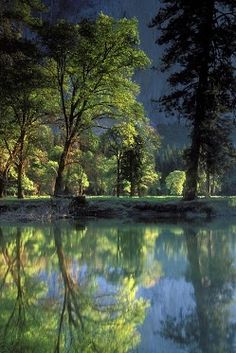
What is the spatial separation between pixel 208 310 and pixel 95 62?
800 inches

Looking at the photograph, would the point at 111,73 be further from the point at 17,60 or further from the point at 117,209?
the point at 117,209

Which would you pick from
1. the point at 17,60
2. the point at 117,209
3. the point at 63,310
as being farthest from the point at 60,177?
the point at 63,310

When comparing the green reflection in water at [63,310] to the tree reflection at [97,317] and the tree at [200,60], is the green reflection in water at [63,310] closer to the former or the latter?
the tree reflection at [97,317]

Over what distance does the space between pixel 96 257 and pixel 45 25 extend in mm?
18289

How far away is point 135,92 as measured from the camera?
1012 inches

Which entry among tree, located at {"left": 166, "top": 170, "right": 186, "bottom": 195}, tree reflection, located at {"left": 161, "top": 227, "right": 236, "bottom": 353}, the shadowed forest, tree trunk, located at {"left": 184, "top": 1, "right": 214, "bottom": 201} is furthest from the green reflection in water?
tree, located at {"left": 166, "top": 170, "right": 186, "bottom": 195}

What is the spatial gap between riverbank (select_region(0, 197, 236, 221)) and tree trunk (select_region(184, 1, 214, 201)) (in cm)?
97

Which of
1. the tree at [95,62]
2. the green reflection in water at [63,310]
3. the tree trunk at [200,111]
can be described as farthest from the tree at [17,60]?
the green reflection in water at [63,310]

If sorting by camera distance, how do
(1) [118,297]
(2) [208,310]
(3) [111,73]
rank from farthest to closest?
(3) [111,73], (1) [118,297], (2) [208,310]

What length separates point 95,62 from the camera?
946 inches

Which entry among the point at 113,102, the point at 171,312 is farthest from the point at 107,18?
the point at 171,312

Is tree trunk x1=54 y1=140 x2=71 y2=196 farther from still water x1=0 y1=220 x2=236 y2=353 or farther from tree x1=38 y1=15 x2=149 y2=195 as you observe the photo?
still water x1=0 y1=220 x2=236 y2=353

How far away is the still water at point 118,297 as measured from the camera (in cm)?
421

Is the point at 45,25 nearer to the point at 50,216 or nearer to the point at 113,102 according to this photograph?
the point at 113,102
